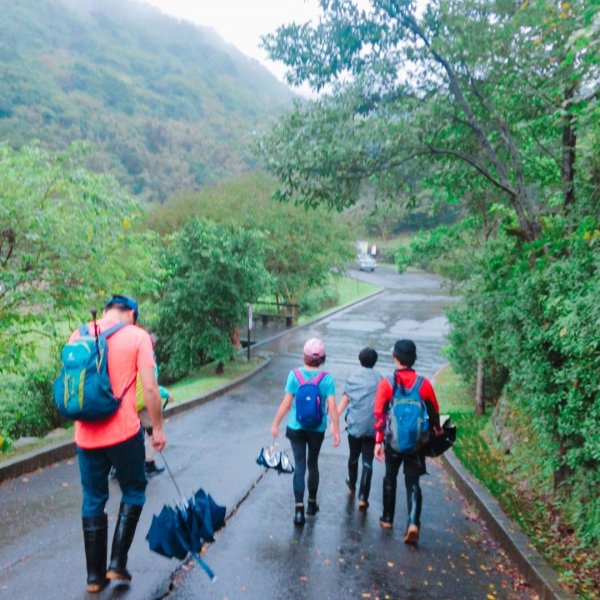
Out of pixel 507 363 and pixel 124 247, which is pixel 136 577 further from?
pixel 124 247

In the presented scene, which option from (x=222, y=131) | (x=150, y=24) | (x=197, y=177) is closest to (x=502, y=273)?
(x=197, y=177)

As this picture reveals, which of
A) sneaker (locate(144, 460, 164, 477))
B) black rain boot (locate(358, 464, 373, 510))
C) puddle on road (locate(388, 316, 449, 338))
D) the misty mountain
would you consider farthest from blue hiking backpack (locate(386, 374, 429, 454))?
the misty mountain

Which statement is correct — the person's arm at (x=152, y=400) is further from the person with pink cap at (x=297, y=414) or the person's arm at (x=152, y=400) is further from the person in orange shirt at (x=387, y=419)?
the person in orange shirt at (x=387, y=419)

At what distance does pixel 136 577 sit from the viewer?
3.95 m

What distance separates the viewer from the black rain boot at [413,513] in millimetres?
4953

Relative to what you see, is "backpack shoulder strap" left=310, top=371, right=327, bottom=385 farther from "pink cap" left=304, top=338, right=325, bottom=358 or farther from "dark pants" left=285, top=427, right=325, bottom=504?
"dark pants" left=285, top=427, right=325, bottom=504

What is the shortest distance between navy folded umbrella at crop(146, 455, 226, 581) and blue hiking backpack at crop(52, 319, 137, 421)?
0.78 metres

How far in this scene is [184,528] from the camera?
12.3 feet

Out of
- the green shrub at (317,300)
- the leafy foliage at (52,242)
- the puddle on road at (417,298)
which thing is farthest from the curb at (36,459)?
the puddle on road at (417,298)

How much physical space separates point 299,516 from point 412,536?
981 mm

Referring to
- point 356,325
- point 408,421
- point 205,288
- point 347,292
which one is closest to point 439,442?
point 408,421

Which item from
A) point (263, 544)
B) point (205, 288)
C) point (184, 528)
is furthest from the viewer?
point (205, 288)

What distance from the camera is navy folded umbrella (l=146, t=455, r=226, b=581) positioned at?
145 inches

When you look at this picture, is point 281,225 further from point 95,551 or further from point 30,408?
point 95,551
